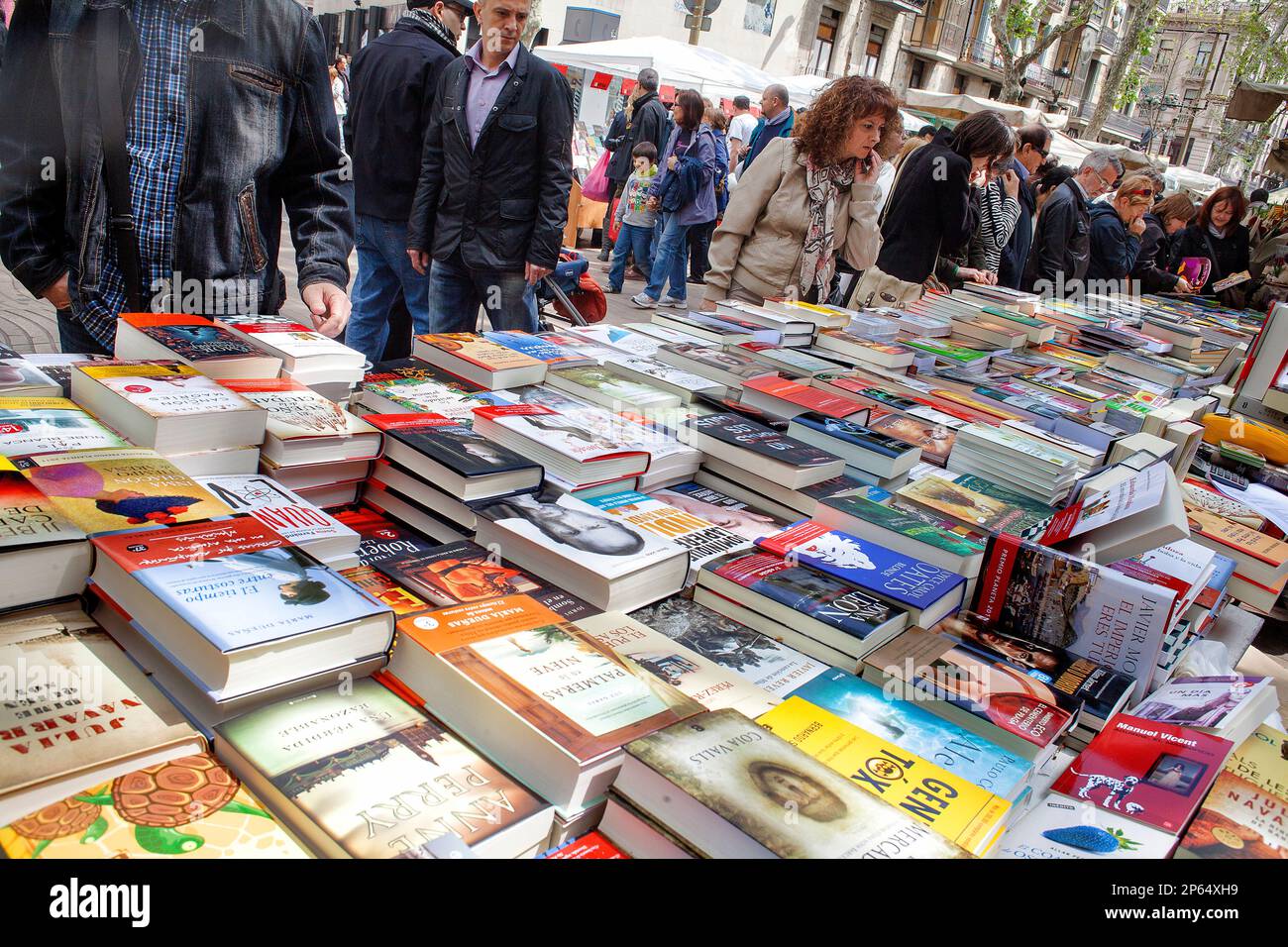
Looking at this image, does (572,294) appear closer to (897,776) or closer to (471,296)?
(471,296)

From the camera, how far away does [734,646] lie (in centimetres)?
128

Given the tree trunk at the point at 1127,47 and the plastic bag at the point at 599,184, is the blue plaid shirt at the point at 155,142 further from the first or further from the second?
the tree trunk at the point at 1127,47

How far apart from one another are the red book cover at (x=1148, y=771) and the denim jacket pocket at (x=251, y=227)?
1926 millimetres

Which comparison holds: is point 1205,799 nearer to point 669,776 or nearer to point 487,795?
point 669,776

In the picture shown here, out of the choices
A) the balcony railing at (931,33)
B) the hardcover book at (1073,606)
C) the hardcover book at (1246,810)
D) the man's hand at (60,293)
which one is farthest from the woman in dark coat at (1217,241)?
the balcony railing at (931,33)

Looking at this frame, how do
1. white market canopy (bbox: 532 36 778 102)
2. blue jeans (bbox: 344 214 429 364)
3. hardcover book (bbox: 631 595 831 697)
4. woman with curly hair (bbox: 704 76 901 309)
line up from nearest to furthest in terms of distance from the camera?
hardcover book (bbox: 631 595 831 697) → woman with curly hair (bbox: 704 76 901 309) → blue jeans (bbox: 344 214 429 364) → white market canopy (bbox: 532 36 778 102)

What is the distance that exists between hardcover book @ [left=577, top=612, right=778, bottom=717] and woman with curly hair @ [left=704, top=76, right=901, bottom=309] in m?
2.74

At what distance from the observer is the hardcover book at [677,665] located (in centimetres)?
111

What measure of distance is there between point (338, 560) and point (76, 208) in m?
1.12

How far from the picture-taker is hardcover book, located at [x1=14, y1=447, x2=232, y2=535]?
1015 millimetres

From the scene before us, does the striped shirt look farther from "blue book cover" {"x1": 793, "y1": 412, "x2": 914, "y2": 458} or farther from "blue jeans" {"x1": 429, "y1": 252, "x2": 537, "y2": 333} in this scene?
"blue book cover" {"x1": 793, "y1": 412, "x2": 914, "y2": 458}

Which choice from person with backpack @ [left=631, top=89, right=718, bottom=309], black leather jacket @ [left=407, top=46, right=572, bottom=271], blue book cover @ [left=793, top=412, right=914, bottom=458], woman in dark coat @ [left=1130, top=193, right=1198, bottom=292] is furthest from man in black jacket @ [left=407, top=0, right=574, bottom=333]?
woman in dark coat @ [left=1130, top=193, right=1198, bottom=292]

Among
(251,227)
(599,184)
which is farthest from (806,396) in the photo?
(599,184)

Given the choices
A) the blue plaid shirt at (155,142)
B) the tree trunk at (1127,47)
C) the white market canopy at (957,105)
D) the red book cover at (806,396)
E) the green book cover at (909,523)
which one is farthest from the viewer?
the tree trunk at (1127,47)
